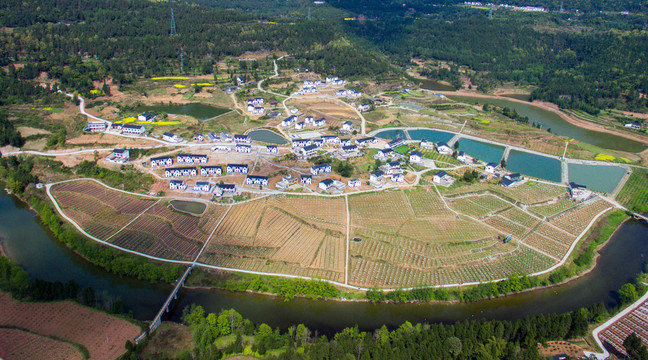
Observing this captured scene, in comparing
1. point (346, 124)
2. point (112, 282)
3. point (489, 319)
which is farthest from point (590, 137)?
point (112, 282)

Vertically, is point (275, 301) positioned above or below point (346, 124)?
below

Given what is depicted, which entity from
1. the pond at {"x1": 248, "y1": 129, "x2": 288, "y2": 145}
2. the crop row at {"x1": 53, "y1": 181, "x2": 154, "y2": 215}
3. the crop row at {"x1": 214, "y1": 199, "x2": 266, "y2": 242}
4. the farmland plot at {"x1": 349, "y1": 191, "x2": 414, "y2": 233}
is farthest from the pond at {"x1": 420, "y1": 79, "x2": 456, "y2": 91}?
→ the crop row at {"x1": 53, "y1": 181, "x2": 154, "y2": 215}

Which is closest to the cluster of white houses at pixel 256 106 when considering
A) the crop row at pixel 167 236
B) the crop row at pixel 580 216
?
the crop row at pixel 167 236

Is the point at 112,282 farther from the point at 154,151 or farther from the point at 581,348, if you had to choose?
the point at 581,348

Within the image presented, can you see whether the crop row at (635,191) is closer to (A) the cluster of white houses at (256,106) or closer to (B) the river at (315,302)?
(B) the river at (315,302)

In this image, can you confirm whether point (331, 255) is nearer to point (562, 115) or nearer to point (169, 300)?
point (169, 300)

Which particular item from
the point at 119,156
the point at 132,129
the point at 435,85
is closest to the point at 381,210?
the point at 119,156
